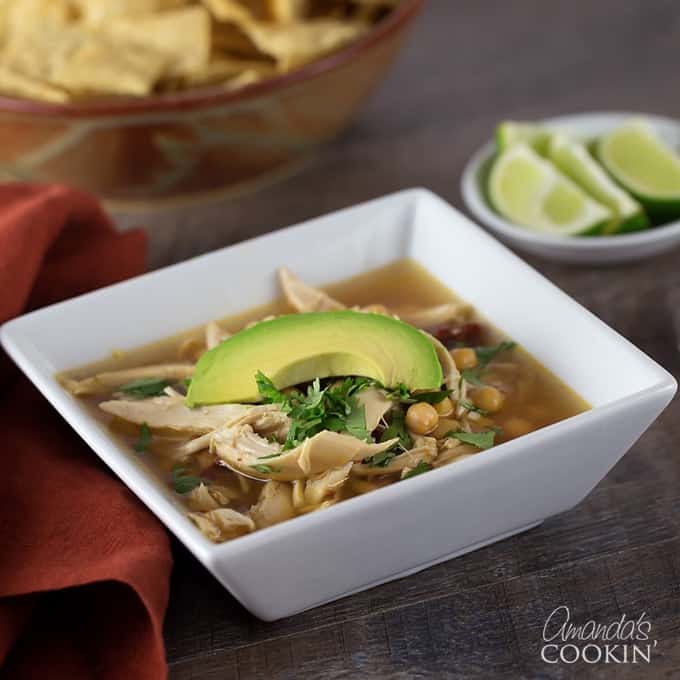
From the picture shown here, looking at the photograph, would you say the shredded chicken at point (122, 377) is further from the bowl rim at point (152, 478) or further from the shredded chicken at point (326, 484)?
the shredded chicken at point (326, 484)

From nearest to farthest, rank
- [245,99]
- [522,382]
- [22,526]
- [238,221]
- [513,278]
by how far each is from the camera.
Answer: [22,526], [522,382], [513,278], [245,99], [238,221]

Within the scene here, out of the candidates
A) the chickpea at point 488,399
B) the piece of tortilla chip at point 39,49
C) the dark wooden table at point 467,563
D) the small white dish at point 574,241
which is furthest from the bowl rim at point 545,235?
the piece of tortilla chip at point 39,49

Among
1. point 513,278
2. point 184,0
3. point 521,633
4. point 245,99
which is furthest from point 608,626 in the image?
point 184,0

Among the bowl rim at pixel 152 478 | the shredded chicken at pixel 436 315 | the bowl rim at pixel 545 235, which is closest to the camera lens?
the bowl rim at pixel 152 478

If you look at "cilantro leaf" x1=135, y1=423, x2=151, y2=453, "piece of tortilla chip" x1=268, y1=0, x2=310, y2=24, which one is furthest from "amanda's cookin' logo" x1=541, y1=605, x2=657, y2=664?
"piece of tortilla chip" x1=268, y1=0, x2=310, y2=24

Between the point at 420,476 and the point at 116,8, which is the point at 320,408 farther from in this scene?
the point at 116,8

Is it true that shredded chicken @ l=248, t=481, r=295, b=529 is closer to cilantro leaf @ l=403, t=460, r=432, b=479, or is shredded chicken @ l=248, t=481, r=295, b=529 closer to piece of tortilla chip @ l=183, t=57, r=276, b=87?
cilantro leaf @ l=403, t=460, r=432, b=479

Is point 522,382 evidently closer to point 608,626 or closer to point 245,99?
point 608,626
